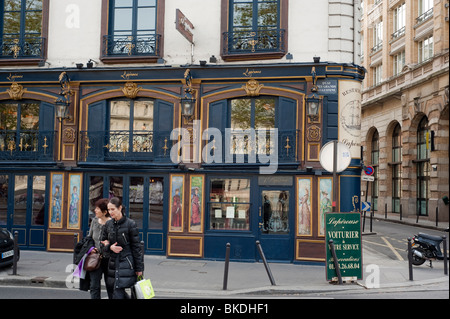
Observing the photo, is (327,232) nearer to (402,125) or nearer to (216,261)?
(216,261)

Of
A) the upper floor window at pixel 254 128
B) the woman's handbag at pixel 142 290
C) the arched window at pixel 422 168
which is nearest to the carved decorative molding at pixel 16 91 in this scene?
the upper floor window at pixel 254 128

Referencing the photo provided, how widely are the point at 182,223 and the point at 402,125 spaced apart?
78.1 ft

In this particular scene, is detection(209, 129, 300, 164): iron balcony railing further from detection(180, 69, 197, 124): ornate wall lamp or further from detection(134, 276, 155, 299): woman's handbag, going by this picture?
detection(134, 276, 155, 299): woman's handbag

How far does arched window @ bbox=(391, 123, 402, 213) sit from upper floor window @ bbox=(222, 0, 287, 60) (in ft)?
77.7

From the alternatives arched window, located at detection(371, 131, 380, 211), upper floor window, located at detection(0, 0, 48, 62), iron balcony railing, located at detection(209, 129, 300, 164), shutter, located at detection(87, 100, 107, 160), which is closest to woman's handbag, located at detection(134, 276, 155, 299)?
iron balcony railing, located at detection(209, 129, 300, 164)

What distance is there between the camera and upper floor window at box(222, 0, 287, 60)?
14.3 meters

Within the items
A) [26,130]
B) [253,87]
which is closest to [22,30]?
[26,130]

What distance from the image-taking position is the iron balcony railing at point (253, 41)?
46.9 feet

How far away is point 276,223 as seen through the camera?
46.1 ft

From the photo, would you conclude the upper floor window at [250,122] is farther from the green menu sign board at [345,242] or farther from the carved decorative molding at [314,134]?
the green menu sign board at [345,242]

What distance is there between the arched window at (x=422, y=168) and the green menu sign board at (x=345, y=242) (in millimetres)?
22449

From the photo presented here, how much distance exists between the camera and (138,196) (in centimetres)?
1482
